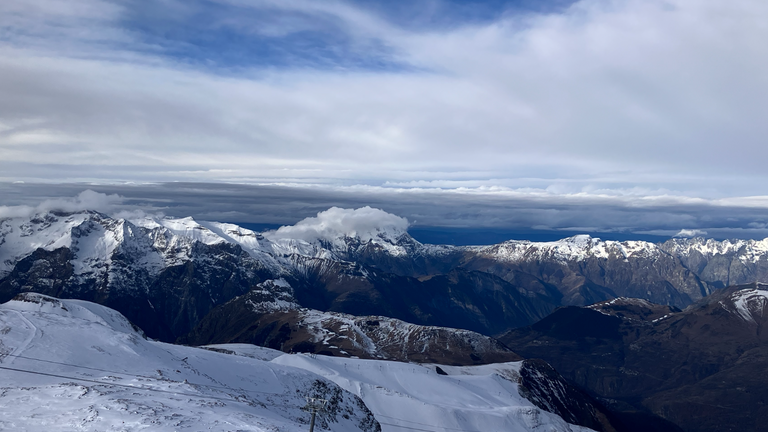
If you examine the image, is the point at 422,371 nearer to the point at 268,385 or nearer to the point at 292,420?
the point at 268,385

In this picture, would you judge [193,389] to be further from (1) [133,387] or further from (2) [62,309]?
(2) [62,309]

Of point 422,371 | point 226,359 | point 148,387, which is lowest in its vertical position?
point 422,371

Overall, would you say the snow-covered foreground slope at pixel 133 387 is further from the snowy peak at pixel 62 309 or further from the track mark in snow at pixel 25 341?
the snowy peak at pixel 62 309

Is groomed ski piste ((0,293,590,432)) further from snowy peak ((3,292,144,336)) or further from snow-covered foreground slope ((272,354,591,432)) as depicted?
snowy peak ((3,292,144,336))

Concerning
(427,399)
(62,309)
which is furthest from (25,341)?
(427,399)

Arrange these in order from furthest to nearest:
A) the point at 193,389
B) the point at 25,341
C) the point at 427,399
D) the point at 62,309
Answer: the point at 62,309
the point at 427,399
the point at 25,341
the point at 193,389

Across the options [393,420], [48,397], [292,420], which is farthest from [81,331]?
[393,420]

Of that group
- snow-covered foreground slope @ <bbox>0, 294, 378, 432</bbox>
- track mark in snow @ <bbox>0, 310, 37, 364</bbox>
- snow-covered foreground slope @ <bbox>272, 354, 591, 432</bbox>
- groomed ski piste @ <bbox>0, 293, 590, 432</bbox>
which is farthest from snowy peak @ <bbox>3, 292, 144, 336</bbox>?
snow-covered foreground slope @ <bbox>0, 294, 378, 432</bbox>
